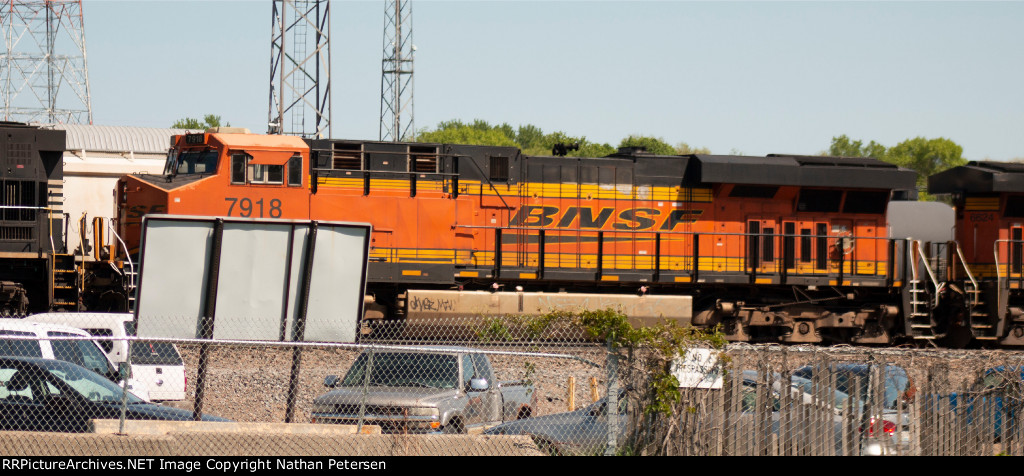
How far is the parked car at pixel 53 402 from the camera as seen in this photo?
375 inches

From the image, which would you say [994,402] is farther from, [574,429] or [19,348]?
[19,348]

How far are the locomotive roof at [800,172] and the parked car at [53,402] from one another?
12.7 m

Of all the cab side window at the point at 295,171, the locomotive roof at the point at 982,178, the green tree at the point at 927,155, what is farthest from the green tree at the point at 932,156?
the cab side window at the point at 295,171

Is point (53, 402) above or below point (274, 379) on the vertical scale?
above

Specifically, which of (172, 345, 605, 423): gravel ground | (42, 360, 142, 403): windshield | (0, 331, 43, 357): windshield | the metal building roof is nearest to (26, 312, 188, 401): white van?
(172, 345, 605, 423): gravel ground

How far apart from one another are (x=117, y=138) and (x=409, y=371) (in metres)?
27.5

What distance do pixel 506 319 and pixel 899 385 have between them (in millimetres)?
7663

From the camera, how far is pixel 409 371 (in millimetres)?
12023

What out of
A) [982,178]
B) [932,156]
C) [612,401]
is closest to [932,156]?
[932,156]

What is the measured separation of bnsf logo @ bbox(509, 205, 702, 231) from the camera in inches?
787

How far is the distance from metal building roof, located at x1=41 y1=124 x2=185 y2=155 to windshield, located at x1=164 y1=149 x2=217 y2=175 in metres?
16.3

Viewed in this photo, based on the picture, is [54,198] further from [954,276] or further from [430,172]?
[954,276]

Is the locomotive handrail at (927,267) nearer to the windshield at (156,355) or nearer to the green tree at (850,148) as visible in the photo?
the windshield at (156,355)

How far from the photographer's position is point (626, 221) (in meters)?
20.4
